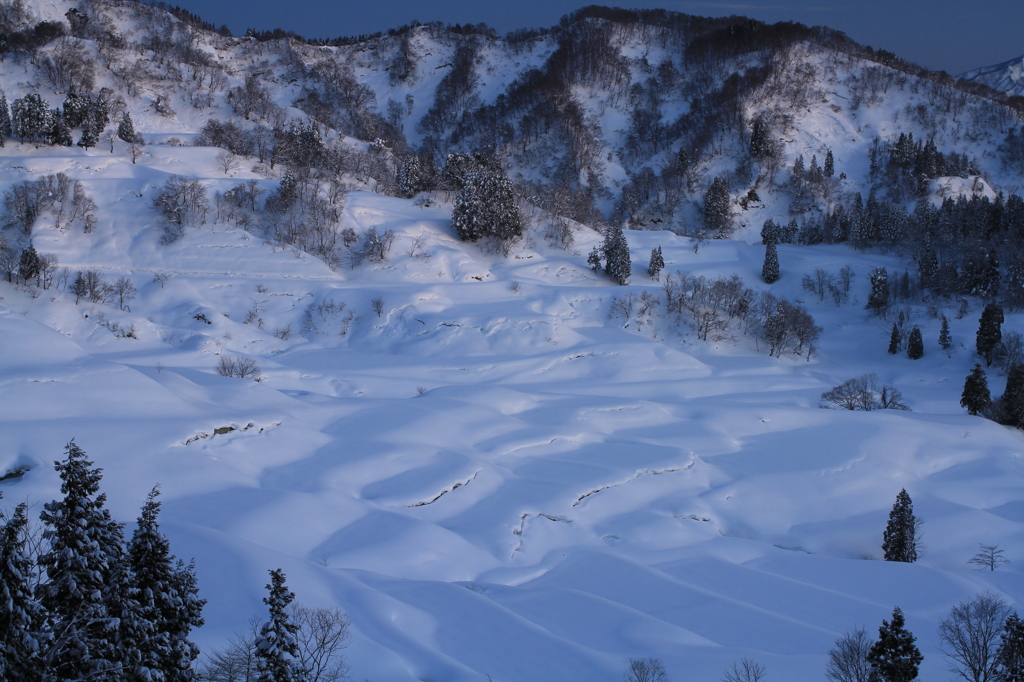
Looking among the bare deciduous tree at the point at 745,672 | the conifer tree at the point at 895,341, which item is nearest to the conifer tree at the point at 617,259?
the conifer tree at the point at 895,341

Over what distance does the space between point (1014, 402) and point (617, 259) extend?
3469cm

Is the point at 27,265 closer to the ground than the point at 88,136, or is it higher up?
closer to the ground

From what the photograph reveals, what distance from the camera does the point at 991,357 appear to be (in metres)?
55.1

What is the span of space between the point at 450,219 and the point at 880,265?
53109 mm

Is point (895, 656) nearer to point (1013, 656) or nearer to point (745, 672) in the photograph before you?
point (1013, 656)

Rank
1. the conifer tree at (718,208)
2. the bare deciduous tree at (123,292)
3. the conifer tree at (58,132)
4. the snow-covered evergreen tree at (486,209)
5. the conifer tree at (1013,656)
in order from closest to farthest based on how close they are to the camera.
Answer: the conifer tree at (1013,656) < the bare deciduous tree at (123,292) < the snow-covered evergreen tree at (486,209) < the conifer tree at (58,132) < the conifer tree at (718,208)

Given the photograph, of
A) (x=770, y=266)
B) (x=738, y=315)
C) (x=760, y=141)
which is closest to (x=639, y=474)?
(x=738, y=315)

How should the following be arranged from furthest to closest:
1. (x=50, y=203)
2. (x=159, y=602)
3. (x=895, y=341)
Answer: (x=895, y=341) → (x=50, y=203) → (x=159, y=602)

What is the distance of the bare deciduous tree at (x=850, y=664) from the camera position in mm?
15195

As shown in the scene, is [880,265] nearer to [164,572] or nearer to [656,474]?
[656,474]

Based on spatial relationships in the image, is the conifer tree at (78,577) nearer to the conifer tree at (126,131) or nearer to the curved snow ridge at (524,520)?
the curved snow ridge at (524,520)

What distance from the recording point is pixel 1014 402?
140ft

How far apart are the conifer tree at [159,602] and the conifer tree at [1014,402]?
5106 cm

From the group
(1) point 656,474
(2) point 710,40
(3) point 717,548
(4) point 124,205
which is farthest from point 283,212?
(2) point 710,40
